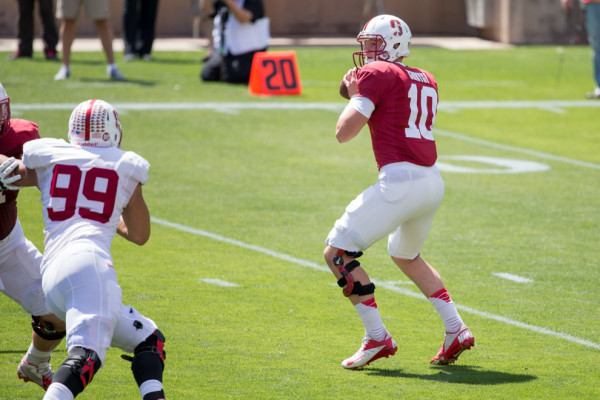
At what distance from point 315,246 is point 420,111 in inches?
101

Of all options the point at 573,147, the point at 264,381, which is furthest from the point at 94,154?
the point at 573,147

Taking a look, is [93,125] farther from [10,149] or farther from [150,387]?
[150,387]

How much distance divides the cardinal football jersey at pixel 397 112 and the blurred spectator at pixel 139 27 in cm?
1121

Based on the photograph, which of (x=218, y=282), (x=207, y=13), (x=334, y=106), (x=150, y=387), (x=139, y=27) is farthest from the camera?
(x=207, y=13)

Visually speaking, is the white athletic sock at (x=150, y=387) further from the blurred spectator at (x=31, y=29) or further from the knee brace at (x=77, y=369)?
the blurred spectator at (x=31, y=29)

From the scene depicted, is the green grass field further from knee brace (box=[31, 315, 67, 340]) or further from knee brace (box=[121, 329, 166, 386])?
knee brace (box=[121, 329, 166, 386])

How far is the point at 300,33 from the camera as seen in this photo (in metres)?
21.7

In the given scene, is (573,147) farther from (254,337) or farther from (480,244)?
(254,337)

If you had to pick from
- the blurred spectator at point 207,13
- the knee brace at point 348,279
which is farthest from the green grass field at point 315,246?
the blurred spectator at point 207,13

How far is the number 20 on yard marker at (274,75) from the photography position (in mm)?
13500

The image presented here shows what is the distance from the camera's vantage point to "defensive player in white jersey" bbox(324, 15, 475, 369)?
16.2 ft

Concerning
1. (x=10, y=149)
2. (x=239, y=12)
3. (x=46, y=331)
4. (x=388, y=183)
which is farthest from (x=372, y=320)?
(x=239, y=12)

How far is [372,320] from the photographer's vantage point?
5.02m

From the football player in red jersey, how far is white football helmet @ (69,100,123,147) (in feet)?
2.08
